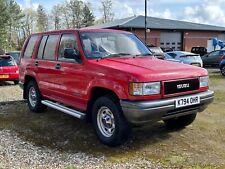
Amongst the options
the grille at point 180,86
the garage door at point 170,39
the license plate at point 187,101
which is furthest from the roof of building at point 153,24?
the license plate at point 187,101

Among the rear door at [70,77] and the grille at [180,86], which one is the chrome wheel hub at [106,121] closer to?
the rear door at [70,77]

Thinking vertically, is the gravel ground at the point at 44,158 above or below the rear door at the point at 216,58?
below

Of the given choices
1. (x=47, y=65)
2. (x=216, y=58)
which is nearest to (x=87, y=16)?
(x=216, y=58)

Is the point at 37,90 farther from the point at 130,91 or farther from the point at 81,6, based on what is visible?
the point at 81,6

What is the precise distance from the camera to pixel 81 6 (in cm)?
7925

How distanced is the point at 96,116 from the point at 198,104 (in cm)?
176

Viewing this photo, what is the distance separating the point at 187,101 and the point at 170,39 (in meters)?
38.8

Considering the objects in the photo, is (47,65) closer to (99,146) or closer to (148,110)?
(99,146)

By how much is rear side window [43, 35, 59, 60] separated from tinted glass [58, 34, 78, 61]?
0.30 m

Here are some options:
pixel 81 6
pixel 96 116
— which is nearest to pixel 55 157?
pixel 96 116

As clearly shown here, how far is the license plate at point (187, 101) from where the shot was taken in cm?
524

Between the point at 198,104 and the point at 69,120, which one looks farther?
the point at 69,120

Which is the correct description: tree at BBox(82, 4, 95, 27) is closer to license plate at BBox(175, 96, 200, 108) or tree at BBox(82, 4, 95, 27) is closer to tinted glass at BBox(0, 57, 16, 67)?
tinted glass at BBox(0, 57, 16, 67)

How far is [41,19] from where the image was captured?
84.5 m
